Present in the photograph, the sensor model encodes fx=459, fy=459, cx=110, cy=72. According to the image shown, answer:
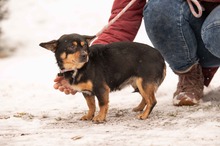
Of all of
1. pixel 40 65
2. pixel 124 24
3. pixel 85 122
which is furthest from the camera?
pixel 40 65

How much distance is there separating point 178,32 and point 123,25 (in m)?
0.44

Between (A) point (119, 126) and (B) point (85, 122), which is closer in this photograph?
(A) point (119, 126)

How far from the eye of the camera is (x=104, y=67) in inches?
112

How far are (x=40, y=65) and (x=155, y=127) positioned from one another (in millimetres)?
3119

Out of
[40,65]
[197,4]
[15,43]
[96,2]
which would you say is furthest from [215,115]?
[96,2]

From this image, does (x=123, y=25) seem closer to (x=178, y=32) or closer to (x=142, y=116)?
(x=178, y=32)

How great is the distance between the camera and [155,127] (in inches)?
97.4

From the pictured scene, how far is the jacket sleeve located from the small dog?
12.9 inches

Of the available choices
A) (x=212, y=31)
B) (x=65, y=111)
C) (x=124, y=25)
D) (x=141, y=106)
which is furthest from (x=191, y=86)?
(x=65, y=111)

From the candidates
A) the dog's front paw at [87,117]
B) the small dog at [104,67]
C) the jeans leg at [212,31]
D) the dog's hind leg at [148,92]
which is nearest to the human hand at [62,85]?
the small dog at [104,67]

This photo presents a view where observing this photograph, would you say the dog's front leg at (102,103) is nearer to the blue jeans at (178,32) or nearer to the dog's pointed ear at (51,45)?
the dog's pointed ear at (51,45)

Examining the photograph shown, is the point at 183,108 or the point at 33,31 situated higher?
the point at 33,31

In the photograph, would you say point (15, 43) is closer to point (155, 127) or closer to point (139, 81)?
point (139, 81)

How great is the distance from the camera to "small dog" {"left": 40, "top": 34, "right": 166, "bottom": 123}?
2766 mm
